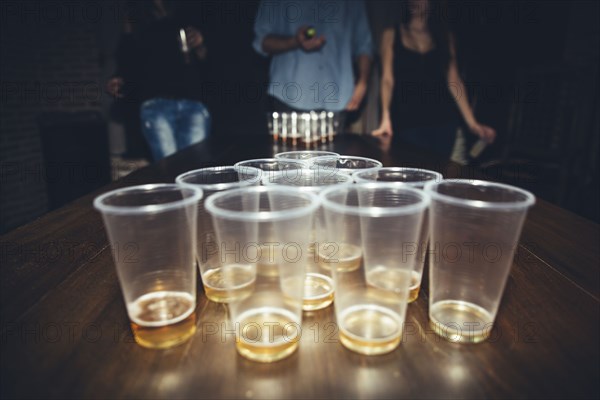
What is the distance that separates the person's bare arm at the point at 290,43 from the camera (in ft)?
7.35

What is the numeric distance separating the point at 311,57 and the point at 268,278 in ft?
7.71

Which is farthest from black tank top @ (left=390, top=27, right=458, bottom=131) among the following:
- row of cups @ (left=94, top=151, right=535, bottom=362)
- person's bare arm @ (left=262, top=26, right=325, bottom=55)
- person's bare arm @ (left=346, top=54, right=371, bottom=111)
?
row of cups @ (left=94, top=151, right=535, bottom=362)

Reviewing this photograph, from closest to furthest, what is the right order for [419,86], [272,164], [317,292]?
[317,292] < [272,164] < [419,86]

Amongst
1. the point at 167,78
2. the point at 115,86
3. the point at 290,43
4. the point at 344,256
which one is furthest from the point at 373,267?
the point at 115,86

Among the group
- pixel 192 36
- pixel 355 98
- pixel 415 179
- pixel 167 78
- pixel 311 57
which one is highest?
pixel 192 36

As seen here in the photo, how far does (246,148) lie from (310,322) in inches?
61.3

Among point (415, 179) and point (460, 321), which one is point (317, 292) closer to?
point (460, 321)

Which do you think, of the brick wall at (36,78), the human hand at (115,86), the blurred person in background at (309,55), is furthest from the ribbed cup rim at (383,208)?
the brick wall at (36,78)

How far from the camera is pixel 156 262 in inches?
21.0

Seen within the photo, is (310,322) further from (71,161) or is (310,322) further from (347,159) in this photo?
(71,161)

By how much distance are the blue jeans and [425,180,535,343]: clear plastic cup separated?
7.58 ft

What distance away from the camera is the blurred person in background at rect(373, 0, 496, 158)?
8.26 ft

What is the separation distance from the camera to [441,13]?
2.47 metres

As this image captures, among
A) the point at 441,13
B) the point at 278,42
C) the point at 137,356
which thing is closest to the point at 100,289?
the point at 137,356
